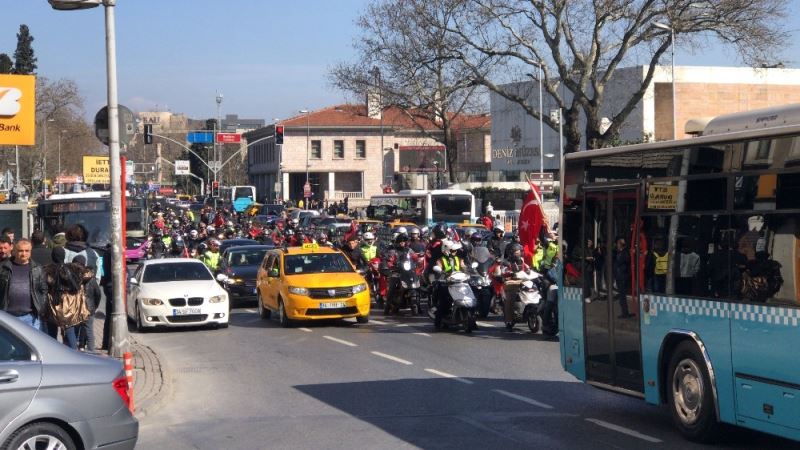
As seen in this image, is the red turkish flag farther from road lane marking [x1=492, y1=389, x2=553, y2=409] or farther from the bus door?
the bus door

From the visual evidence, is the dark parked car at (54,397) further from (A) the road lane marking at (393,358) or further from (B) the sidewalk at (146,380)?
(A) the road lane marking at (393,358)

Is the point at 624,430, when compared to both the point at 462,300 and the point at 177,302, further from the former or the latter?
the point at 177,302

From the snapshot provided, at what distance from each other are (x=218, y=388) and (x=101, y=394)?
6.34 meters

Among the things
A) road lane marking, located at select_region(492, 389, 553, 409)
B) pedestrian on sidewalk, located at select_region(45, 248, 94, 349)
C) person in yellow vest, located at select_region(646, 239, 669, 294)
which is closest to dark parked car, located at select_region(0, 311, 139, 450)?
person in yellow vest, located at select_region(646, 239, 669, 294)

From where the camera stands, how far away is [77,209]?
115 feet

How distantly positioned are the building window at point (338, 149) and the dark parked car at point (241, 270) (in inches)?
2983

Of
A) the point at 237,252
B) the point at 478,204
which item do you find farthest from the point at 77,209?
the point at 478,204

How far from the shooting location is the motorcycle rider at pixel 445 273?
66.7ft

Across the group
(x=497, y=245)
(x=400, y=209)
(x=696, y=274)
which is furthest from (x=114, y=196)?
(x=400, y=209)

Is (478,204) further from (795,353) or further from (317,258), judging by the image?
(795,353)

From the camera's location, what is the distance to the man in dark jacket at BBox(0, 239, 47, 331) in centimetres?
1220

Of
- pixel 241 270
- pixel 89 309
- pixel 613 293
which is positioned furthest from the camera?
pixel 241 270

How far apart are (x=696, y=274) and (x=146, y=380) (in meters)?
7.51

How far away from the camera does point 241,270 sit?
2802cm
